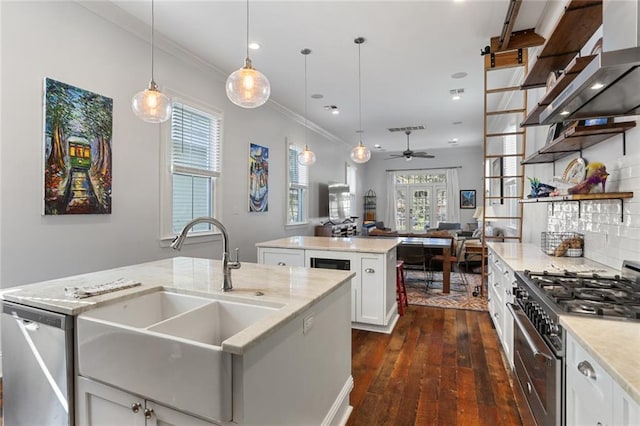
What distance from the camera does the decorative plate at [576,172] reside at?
2.43m

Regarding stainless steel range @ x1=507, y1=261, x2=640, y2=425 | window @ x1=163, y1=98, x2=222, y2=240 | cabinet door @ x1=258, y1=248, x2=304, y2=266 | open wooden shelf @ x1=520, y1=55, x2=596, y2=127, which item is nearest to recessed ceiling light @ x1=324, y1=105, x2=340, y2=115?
window @ x1=163, y1=98, x2=222, y2=240

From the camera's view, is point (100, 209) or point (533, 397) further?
point (100, 209)

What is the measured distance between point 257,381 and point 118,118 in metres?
3.07

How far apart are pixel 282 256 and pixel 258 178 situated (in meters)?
1.97

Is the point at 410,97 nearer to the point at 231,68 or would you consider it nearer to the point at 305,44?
the point at 305,44

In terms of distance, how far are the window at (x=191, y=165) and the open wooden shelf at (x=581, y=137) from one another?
3684 millimetres

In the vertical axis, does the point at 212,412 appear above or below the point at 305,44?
below

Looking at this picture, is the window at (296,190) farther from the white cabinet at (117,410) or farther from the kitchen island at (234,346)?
the white cabinet at (117,410)

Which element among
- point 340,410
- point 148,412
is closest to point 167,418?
point 148,412

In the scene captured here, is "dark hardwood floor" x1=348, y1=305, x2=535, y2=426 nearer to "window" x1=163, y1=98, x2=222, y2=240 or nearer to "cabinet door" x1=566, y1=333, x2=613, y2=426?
"cabinet door" x1=566, y1=333, x2=613, y2=426

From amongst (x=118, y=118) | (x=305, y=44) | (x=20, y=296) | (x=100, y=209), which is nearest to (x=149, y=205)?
(x=100, y=209)

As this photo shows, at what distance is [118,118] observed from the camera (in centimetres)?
318

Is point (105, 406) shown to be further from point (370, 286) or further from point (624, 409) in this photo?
point (370, 286)

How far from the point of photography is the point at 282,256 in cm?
374
